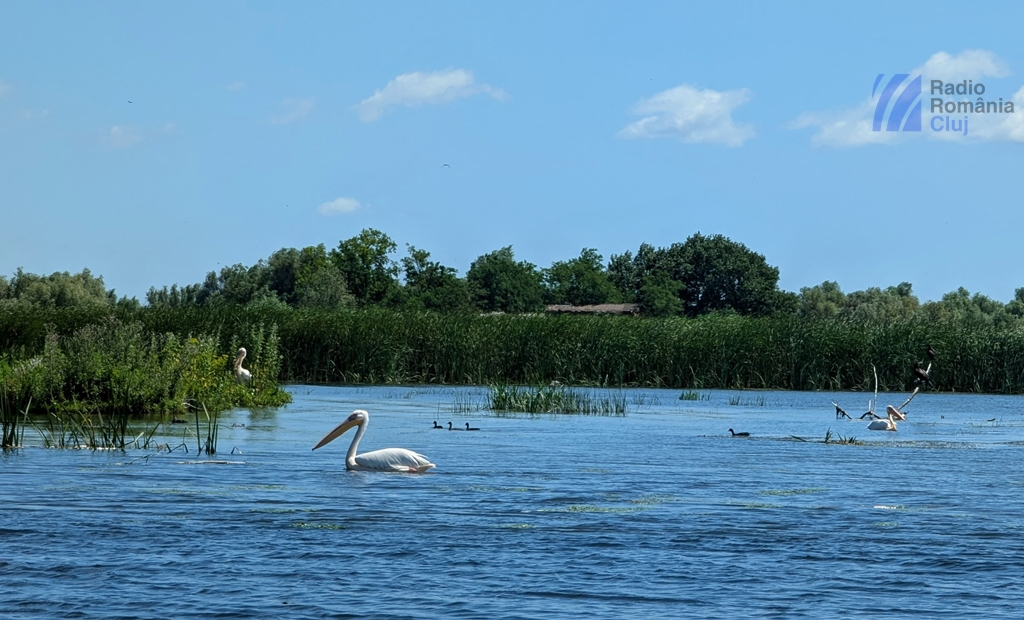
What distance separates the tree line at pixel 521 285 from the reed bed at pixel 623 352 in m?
46.7

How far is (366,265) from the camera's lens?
10831 centimetres

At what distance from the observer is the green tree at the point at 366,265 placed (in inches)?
4146

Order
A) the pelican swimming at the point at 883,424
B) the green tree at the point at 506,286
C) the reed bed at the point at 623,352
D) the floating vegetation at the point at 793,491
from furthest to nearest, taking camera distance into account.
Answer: the green tree at the point at 506,286, the reed bed at the point at 623,352, the pelican swimming at the point at 883,424, the floating vegetation at the point at 793,491

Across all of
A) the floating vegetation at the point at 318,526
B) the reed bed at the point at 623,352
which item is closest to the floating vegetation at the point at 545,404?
the reed bed at the point at 623,352

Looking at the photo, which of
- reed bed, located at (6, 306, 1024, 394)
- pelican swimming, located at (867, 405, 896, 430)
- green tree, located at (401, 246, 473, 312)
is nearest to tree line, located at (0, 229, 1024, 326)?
green tree, located at (401, 246, 473, 312)

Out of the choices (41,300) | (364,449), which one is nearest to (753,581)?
(364,449)

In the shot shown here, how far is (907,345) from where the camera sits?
46.1 meters

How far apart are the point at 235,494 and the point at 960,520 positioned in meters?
7.56

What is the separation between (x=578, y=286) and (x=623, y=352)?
2932 inches

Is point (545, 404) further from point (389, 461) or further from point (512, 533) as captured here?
point (512, 533)

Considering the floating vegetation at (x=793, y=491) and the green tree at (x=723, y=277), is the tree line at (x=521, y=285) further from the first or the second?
the floating vegetation at (x=793, y=491)

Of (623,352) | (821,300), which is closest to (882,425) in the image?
(623,352)

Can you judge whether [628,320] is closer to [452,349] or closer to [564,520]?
[452,349]

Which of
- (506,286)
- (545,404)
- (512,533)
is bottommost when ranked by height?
(512,533)
